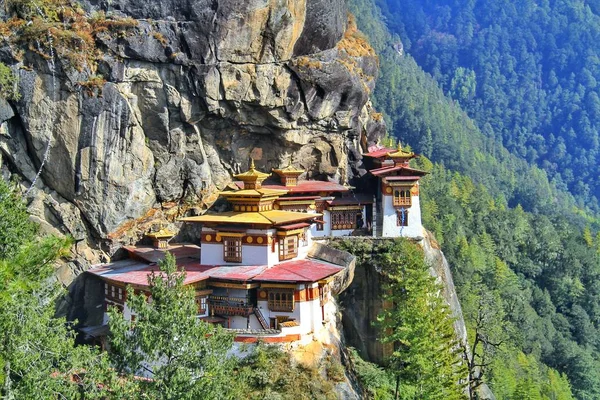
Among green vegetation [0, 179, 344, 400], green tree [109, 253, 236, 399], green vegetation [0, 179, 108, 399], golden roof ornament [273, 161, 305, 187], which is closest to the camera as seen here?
green vegetation [0, 179, 108, 399]

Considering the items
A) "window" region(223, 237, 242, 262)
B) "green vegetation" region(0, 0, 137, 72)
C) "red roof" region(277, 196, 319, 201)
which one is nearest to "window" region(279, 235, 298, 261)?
"window" region(223, 237, 242, 262)

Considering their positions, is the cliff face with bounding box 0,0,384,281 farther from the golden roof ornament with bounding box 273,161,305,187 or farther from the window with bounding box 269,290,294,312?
the window with bounding box 269,290,294,312

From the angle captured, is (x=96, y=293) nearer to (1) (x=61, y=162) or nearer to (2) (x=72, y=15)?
(1) (x=61, y=162)

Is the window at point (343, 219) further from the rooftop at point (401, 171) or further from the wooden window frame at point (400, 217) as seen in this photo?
the rooftop at point (401, 171)

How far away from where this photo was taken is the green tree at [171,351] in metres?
16.3

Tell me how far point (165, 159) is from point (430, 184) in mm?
44388

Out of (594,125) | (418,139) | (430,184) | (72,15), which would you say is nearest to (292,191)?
(72,15)

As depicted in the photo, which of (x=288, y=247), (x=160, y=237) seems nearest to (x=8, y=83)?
(x=160, y=237)

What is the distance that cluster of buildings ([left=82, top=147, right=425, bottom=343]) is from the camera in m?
24.5

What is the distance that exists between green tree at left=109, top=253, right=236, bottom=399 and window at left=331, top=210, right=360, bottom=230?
17.5 metres

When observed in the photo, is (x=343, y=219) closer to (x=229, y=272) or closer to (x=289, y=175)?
(x=289, y=175)

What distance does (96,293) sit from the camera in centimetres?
2755

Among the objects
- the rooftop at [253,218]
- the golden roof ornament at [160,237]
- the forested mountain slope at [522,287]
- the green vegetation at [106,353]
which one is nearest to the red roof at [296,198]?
the rooftop at [253,218]

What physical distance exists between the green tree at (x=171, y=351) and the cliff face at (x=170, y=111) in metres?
11.3
